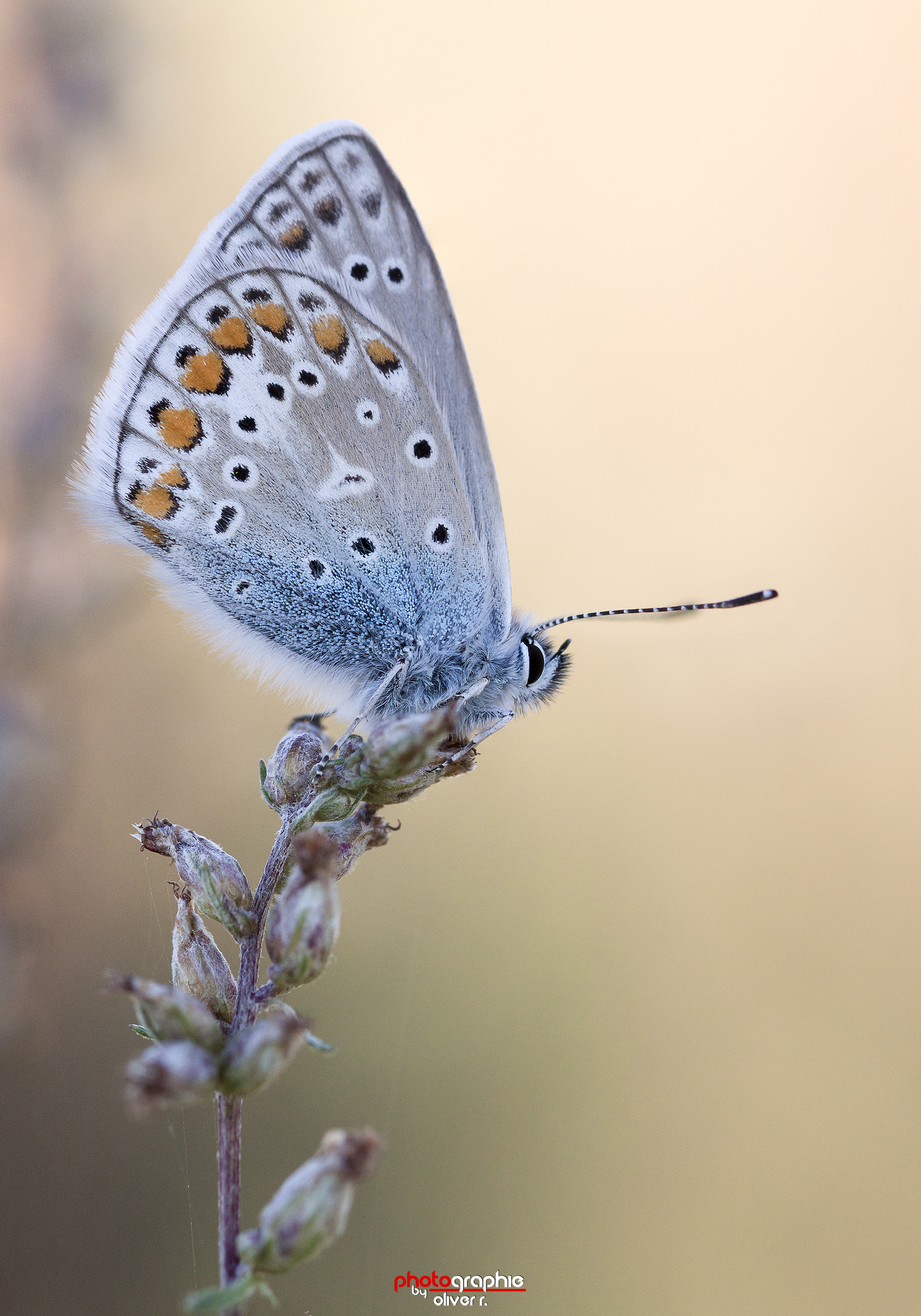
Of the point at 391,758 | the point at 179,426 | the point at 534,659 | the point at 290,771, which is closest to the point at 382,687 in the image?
the point at 534,659

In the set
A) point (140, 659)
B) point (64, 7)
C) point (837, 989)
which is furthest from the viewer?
point (837, 989)

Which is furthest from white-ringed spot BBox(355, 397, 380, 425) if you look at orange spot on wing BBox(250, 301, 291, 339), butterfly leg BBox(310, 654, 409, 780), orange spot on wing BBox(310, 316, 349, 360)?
butterfly leg BBox(310, 654, 409, 780)

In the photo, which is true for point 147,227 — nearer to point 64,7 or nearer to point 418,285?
point 64,7

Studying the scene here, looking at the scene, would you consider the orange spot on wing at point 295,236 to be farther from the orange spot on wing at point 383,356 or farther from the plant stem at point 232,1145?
the plant stem at point 232,1145

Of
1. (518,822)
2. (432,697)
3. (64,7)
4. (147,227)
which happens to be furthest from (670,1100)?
(64,7)

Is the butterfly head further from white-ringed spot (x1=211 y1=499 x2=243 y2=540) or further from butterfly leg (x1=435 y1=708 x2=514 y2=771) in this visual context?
white-ringed spot (x1=211 y1=499 x2=243 y2=540)

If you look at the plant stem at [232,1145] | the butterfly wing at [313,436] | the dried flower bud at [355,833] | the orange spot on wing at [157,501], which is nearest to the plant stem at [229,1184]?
the plant stem at [232,1145]

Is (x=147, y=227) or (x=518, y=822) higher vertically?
(x=147, y=227)
